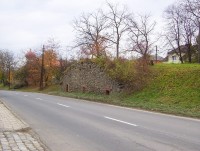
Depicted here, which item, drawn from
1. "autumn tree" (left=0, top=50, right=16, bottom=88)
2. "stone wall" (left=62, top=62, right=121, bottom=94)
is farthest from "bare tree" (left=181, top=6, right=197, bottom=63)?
"autumn tree" (left=0, top=50, right=16, bottom=88)

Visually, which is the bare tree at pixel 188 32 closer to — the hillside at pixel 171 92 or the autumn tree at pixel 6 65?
the hillside at pixel 171 92

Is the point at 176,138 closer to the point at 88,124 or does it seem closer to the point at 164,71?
the point at 88,124

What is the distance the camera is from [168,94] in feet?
99.0

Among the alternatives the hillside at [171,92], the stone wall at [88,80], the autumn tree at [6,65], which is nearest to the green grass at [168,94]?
the hillside at [171,92]

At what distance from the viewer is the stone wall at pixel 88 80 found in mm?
40062

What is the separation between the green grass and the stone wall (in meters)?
3.76

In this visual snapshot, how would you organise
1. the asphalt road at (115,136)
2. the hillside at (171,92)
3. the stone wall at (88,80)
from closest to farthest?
the asphalt road at (115,136)
the hillside at (171,92)
the stone wall at (88,80)

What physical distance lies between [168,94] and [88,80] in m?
17.3

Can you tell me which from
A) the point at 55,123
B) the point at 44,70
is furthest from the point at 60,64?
the point at 55,123

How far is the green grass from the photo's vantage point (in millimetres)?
24763

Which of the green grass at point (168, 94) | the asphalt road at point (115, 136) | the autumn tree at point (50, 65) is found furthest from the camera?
the autumn tree at point (50, 65)

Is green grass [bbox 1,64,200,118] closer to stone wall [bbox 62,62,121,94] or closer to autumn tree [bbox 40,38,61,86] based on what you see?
stone wall [bbox 62,62,121,94]

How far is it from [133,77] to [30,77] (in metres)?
56.0

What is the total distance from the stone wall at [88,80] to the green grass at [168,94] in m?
3.76
